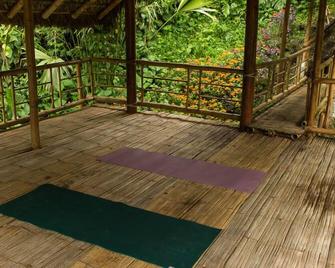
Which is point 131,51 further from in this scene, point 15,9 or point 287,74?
point 287,74

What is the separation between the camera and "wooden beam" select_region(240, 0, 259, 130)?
17.0 feet

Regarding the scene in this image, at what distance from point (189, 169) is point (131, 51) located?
2714 millimetres

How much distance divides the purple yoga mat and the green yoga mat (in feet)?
2.73

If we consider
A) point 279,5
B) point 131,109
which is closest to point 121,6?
point 131,109

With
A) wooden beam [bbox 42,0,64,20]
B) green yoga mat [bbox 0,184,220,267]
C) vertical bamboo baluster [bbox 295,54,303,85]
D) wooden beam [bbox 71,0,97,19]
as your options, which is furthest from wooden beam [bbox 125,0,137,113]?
vertical bamboo baluster [bbox 295,54,303,85]

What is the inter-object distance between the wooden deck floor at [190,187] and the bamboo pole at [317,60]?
14.7 inches

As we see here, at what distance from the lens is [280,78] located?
7.88 metres

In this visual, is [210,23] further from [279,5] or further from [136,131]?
[136,131]

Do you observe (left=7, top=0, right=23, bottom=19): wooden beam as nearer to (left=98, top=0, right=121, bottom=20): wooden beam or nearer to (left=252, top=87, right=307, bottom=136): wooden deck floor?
(left=98, top=0, right=121, bottom=20): wooden beam

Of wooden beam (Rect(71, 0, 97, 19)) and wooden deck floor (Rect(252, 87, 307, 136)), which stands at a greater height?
wooden beam (Rect(71, 0, 97, 19))

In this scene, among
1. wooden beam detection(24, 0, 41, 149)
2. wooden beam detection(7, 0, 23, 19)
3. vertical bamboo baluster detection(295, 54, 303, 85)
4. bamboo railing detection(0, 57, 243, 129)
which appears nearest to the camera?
wooden beam detection(24, 0, 41, 149)

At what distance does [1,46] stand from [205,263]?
640 centimetres

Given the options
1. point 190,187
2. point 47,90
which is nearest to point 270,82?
point 190,187

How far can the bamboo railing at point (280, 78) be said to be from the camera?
6295 millimetres
